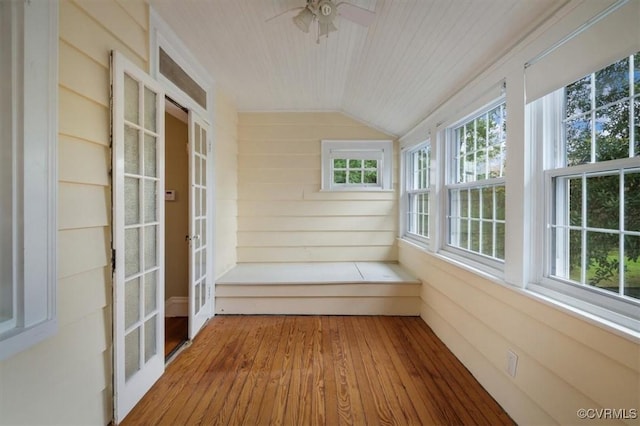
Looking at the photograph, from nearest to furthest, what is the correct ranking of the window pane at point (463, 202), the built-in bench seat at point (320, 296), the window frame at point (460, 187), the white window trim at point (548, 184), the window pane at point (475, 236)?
the white window trim at point (548, 184), the window frame at point (460, 187), the window pane at point (475, 236), the window pane at point (463, 202), the built-in bench seat at point (320, 296)

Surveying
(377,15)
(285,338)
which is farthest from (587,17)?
(285,338)

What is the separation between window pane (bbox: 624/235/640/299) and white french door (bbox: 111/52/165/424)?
7.93 feet

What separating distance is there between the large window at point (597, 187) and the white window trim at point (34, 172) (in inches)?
93.0

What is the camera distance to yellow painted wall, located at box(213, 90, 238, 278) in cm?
306

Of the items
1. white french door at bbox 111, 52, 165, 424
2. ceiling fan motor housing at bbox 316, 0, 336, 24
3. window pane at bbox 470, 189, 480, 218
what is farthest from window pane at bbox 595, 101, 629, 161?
white french door at bbox 111, 52, 165, 424

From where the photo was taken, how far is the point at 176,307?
3.09m

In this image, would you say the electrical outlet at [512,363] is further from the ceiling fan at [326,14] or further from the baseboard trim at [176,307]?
the baseboard trim at [176,307]

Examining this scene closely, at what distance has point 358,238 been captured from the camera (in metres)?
3.78

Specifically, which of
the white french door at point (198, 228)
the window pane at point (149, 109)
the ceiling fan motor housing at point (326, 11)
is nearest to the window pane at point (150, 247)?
the white french door at point (198, 228)

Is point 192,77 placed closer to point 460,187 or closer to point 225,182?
point 225,182

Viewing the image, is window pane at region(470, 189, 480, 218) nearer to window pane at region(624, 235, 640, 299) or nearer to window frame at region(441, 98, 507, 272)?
window frame at region(441, 98, 507, 272)

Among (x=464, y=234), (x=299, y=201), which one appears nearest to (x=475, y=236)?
(x=464, y=234)

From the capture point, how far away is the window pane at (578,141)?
1.26 m
